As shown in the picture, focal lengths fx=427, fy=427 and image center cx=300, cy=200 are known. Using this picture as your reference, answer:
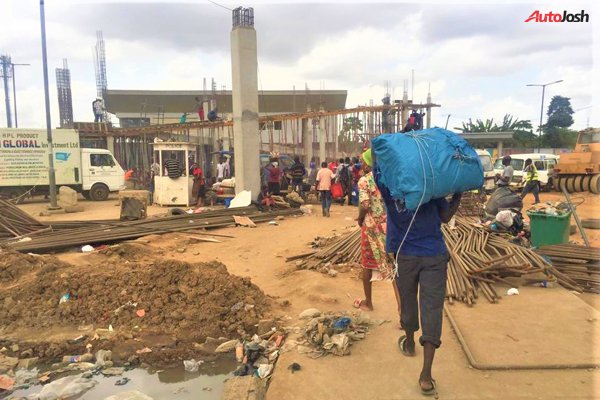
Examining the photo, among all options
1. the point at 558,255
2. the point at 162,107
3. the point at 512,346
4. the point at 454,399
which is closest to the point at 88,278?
the point at 454,399

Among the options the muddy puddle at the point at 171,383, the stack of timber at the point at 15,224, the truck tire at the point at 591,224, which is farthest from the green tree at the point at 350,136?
the muddy puddle at the point at 171,383

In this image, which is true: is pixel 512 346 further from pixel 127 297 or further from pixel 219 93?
pixel 219 93

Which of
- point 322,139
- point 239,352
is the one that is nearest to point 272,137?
point 322,139

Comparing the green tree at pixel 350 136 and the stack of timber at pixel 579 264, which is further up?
the green tree at pixel 350 136

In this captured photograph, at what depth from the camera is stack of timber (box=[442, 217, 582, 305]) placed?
16.0 ft

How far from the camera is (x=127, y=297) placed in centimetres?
489

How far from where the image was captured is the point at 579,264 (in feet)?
18.8

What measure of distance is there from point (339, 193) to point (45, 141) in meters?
11.9

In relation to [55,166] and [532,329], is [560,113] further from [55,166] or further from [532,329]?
[532,329]

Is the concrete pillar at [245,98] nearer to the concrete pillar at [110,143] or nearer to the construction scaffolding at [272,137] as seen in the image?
the construction scaffolding at [272,137]

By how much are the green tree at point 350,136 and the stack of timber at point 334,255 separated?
13316 millimetres

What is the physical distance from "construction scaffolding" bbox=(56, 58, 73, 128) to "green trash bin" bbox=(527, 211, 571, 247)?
1271 inches

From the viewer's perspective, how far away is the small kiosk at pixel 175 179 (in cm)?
1450

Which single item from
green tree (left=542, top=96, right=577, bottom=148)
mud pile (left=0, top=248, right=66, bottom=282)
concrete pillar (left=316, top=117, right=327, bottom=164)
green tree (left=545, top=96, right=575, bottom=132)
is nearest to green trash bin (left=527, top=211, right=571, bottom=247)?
mud pile (left=0, top=248, right=66, bottom=282)
